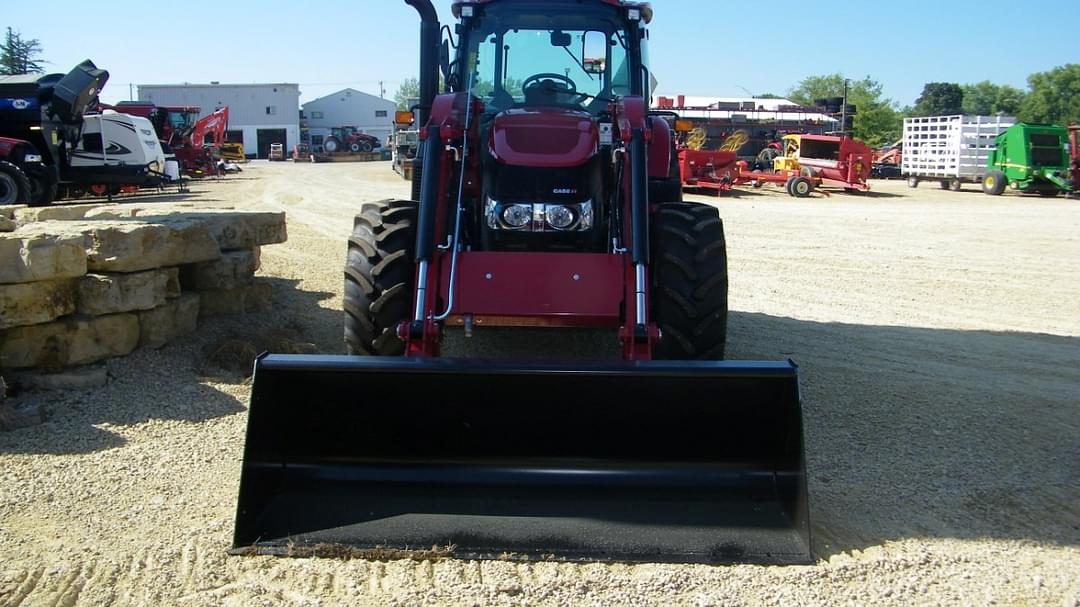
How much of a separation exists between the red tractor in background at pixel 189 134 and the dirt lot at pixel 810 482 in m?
22.4

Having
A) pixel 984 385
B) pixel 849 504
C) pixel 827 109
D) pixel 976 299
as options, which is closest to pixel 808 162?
pixel 827 109

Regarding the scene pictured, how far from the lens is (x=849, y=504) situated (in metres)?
3.71

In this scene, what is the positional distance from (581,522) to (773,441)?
2.88 ft

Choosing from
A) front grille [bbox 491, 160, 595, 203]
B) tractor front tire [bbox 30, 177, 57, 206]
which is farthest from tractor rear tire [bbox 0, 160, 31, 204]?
front grille [bbox 491, 160, 595, 203]

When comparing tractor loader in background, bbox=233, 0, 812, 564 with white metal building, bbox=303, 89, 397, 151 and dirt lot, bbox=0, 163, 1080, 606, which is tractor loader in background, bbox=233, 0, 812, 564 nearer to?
dirt lot, bbox=0, 163, 1080, 606

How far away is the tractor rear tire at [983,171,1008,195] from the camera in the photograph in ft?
89.1

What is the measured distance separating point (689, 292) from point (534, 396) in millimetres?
1236

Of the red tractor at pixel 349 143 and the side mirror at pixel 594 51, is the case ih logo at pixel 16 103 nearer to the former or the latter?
the side mirror at pixel 594 51

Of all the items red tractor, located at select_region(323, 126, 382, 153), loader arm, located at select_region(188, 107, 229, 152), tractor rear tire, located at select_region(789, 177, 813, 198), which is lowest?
tractor rear tire, located at select_region(789, 177, 813, 198)

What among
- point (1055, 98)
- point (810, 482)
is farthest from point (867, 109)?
point (810, 482)

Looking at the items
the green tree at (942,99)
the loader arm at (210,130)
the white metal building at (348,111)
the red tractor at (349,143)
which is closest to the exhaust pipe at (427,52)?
the loader arm at (210,130)

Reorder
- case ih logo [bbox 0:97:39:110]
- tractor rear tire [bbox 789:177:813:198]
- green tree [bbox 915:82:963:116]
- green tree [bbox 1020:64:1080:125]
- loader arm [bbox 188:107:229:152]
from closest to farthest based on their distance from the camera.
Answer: case ih logo [bbox 0:97:39:110] → tractor rear tire [bbox 789:177:813:198] → loader arm [bbox 188:107:229:152] → green tree [bbox 1020:64:1080:125] → green tree [bbox 915:82:963:116]

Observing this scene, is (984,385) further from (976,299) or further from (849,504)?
(976,299)

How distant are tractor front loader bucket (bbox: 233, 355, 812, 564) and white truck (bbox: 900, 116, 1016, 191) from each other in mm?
30037
